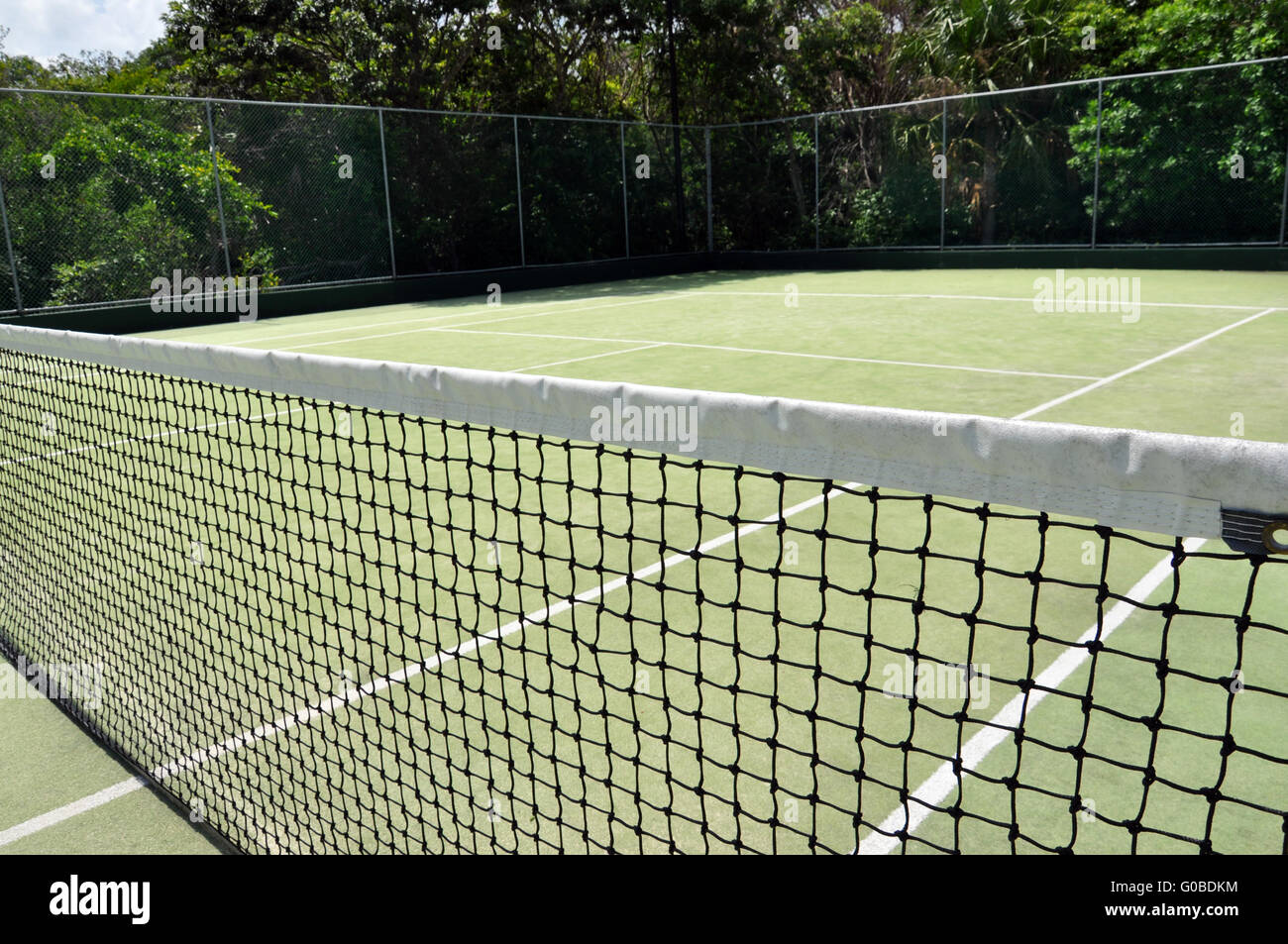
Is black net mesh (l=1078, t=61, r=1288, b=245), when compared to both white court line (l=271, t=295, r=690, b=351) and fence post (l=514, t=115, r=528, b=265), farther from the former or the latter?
fence post (l=514, t=115, r=528, b=265)

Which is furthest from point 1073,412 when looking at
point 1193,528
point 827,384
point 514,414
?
point 1193,528

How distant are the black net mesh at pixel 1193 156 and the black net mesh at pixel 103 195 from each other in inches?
601

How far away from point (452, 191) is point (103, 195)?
631 cm

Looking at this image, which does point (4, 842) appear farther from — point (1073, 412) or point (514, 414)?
point (1073, 412)

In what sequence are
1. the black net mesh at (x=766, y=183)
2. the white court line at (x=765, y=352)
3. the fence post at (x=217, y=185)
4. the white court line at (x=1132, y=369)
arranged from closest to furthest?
the white court line at (x=1132, y=369) → the white court line at (x=765, y=352) → the fence post at (x=217, y=185) → the black net mesh at (x=766, y=183)

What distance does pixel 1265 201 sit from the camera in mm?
16594

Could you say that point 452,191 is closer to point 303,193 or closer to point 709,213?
point 303,193

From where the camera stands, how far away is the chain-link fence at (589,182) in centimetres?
1481

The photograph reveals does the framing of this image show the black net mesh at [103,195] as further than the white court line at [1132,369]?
Yes

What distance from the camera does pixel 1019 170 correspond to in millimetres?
19312

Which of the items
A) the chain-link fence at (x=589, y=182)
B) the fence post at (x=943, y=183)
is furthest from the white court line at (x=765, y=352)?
the fence post at (x=943, y=183)

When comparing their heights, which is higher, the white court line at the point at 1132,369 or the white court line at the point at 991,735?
the white court line at the point at 1132,369

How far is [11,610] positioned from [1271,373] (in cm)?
911

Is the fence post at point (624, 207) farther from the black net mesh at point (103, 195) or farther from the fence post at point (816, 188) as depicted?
the black net mesh at point (103, 195)
